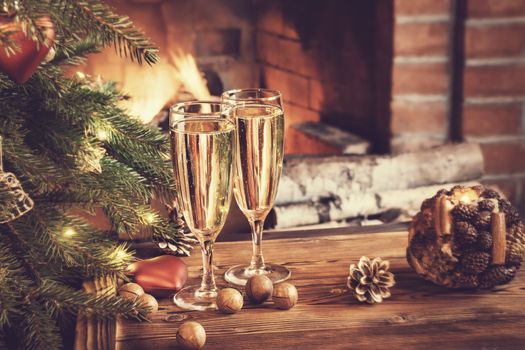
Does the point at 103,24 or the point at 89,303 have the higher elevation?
the point at 103,24

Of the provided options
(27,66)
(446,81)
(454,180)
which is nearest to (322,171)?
(454,180)

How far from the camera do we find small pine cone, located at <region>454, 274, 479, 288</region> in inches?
36.2

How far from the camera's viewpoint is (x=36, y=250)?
3.06 ft

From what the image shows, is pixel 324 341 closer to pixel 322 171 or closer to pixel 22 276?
pixel 22 276

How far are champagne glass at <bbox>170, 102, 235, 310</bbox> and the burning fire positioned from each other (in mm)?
1470

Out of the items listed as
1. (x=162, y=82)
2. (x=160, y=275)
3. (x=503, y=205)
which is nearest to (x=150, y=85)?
(x=162, y=82)

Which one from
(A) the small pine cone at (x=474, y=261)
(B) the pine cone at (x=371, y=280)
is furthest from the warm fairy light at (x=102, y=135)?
(A) the small pine cone at (x=474, y=261)

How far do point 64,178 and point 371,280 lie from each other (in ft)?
Answer: 1.25

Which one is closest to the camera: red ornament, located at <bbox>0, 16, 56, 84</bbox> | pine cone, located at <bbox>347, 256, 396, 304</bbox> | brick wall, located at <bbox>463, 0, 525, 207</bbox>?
red ornament, located at <bbox>0, 16, 56, 84</bbox>

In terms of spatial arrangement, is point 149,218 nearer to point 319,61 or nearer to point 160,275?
point 160,275

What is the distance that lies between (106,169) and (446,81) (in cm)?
127

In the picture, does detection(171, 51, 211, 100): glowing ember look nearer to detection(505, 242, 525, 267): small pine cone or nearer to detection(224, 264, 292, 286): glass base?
detection(224, 264, 292, 286): glass base

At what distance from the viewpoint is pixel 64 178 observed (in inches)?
36.9

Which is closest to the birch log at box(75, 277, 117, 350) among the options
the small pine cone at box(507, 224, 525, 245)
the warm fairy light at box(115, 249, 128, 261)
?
the warm fairy light at box(115, 249, 128, 261)
